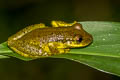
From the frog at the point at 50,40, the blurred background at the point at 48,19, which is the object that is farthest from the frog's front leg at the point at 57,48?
the blurred background at the point at 48,19

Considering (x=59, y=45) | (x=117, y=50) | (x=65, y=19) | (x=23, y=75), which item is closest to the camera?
(x=117, y=50)

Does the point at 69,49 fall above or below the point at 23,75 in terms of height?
above

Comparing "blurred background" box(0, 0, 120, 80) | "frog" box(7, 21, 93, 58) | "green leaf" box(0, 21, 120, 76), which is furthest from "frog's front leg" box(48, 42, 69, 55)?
"blurred background" box(0, 0, 120, 80)

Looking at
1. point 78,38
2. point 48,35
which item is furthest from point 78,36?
point 48,35

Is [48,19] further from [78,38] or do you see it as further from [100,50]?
[100,50]

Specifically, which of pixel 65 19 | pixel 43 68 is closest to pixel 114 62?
pixel 43 68

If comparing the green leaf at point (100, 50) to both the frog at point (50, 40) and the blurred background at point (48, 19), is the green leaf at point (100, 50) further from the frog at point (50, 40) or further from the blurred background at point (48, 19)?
the blurred background at point (48, 19)

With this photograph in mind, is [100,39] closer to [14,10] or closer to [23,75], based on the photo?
[23,75]
